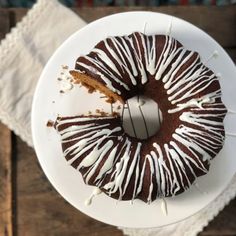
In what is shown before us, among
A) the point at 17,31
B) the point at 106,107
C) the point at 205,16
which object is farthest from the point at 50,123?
the point at 205,16

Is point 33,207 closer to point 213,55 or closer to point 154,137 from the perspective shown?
point 154,137

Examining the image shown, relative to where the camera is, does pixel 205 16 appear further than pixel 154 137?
Yes

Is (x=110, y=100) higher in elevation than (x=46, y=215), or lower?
higher

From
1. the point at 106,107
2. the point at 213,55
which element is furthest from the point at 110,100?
the point at 213,55

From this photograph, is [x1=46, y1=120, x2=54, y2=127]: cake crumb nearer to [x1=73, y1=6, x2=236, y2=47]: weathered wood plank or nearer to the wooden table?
the wooden table

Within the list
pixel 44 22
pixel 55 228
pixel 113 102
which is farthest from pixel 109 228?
pixel 44 22

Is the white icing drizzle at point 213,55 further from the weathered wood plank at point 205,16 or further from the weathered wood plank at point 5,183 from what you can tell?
the weathered wood plank at point 5,183

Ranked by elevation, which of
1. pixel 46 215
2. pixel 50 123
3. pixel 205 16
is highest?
pixel 205 16

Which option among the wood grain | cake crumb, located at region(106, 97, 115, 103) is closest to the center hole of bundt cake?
cake crumb, located at region(106, 97, 115, 103)
